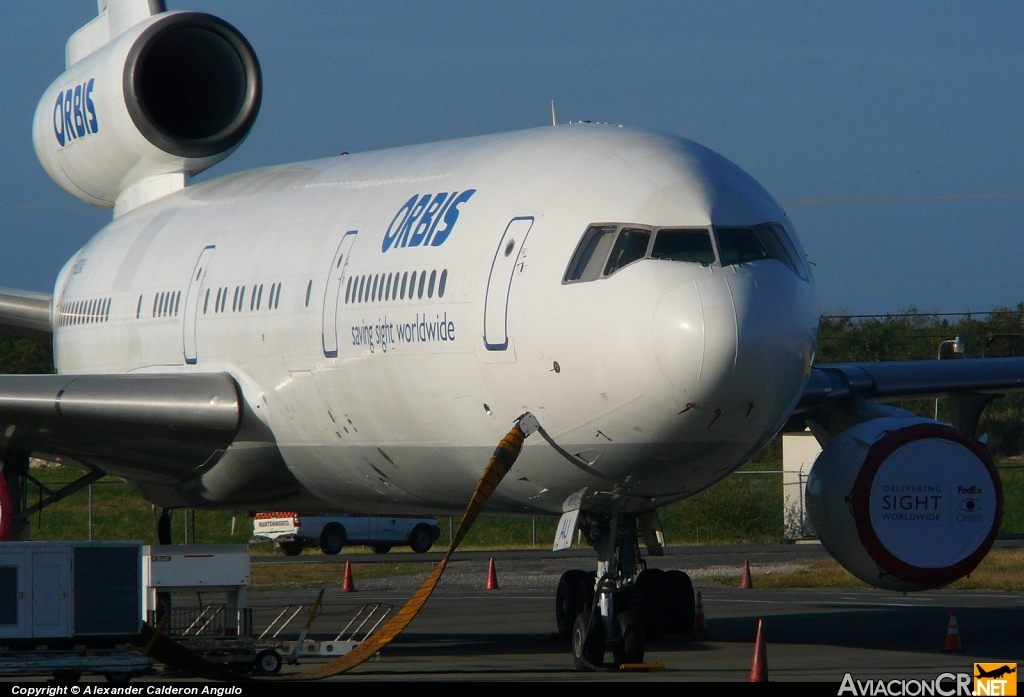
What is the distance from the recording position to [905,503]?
585 inches

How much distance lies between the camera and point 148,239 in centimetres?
1942

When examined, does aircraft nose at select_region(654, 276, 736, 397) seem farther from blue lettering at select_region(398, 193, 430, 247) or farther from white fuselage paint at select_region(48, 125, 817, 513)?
blue lettering at select_region(398, 193, 430, 247)

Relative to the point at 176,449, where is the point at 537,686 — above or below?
below

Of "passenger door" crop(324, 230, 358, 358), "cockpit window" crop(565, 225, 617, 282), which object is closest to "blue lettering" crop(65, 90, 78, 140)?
"passenger door" crop(324, 230, 358, 358)

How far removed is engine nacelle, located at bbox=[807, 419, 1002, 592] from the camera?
48.3 feet

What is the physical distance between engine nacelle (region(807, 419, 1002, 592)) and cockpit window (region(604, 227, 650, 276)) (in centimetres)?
451

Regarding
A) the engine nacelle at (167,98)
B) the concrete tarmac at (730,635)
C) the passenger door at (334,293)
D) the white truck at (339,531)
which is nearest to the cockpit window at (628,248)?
the concrete tarmac at (730,635)

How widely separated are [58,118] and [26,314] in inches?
117

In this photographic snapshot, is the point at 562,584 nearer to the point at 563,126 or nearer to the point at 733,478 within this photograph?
the point at 563,126

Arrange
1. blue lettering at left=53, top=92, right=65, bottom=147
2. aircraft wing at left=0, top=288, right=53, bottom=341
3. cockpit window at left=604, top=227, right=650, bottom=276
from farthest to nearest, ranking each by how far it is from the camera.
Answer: blue lettering at left=53, top=92, right=65, bottom=147
aircraft wing at left=0, top=288, right=53, bottom=341
cockpit window at left=604, top=227, right=650, bottom=276

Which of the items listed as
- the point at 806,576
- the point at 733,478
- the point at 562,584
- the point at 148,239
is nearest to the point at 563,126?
the point at 562,584

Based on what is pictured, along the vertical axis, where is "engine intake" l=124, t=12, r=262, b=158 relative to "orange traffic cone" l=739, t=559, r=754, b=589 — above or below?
above

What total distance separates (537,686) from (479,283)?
332 cm

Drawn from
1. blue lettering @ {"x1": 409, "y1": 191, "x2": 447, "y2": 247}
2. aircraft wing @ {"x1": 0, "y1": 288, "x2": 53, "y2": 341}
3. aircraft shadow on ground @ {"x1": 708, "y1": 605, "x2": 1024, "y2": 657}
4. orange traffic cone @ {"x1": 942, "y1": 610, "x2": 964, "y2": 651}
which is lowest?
aircraft shadow on ground @ {"x1": 708, "y1": 605, "x2": 1024, "y2": 657}
